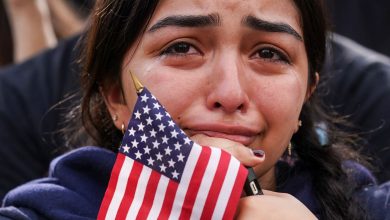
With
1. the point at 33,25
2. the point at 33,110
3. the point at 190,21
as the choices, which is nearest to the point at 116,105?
the point at 190,21

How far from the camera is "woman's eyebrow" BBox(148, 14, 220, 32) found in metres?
1.78

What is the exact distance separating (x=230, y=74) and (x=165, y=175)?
26cm

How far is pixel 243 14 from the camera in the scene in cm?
179

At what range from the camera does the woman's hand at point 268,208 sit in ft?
5.22

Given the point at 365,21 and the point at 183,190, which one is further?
the point at 365,21

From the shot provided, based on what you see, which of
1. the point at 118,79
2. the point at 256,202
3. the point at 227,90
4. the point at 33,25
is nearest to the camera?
the point at 256,202

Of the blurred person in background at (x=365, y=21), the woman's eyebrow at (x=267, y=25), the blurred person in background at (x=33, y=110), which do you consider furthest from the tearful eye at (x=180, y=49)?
the blurred person in background at (x=365, y=21)

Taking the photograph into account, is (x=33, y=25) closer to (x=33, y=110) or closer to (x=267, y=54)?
(x=33, y=110)

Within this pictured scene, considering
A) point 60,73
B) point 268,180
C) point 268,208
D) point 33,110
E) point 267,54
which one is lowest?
point 33,110

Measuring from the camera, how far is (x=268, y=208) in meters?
1.60

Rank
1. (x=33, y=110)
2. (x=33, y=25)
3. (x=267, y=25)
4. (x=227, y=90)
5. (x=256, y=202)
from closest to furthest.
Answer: (x=256, y=202), (x=227, y=90), (x=267, y=25), (x=33, y=110), (x=33, y=25)

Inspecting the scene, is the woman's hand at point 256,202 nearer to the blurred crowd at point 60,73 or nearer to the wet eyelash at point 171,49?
the wet eyelash at point 171,49

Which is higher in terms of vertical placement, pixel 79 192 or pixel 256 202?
pixel 256 202

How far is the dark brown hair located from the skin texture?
5 cm
